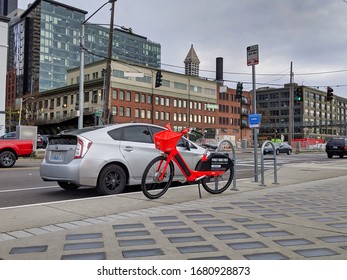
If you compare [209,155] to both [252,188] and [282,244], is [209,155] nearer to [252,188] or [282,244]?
[252,188]

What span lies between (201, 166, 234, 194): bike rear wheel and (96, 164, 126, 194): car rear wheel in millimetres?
1778

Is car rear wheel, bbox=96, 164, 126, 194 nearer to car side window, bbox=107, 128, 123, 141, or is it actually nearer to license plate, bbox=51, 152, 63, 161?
car side window, bbox=107, 128, 123, 141

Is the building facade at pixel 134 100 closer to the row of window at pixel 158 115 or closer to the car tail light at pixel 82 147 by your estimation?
the row of window at pixel 158 115

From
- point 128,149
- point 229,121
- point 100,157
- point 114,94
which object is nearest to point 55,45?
point 114,94

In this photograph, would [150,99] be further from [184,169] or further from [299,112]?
[299,112]

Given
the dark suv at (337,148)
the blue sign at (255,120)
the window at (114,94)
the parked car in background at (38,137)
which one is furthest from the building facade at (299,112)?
the blue sign at (255,120)

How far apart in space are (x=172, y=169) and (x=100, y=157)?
1.49 m

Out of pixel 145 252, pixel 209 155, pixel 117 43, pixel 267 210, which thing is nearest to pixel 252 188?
pixel 209 155

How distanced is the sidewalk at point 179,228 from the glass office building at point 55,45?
100 m

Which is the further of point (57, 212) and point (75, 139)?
point (75, 139)

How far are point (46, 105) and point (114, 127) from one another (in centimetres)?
8540

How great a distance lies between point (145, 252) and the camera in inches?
152

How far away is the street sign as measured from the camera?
409 inches

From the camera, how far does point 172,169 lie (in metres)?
7.38
